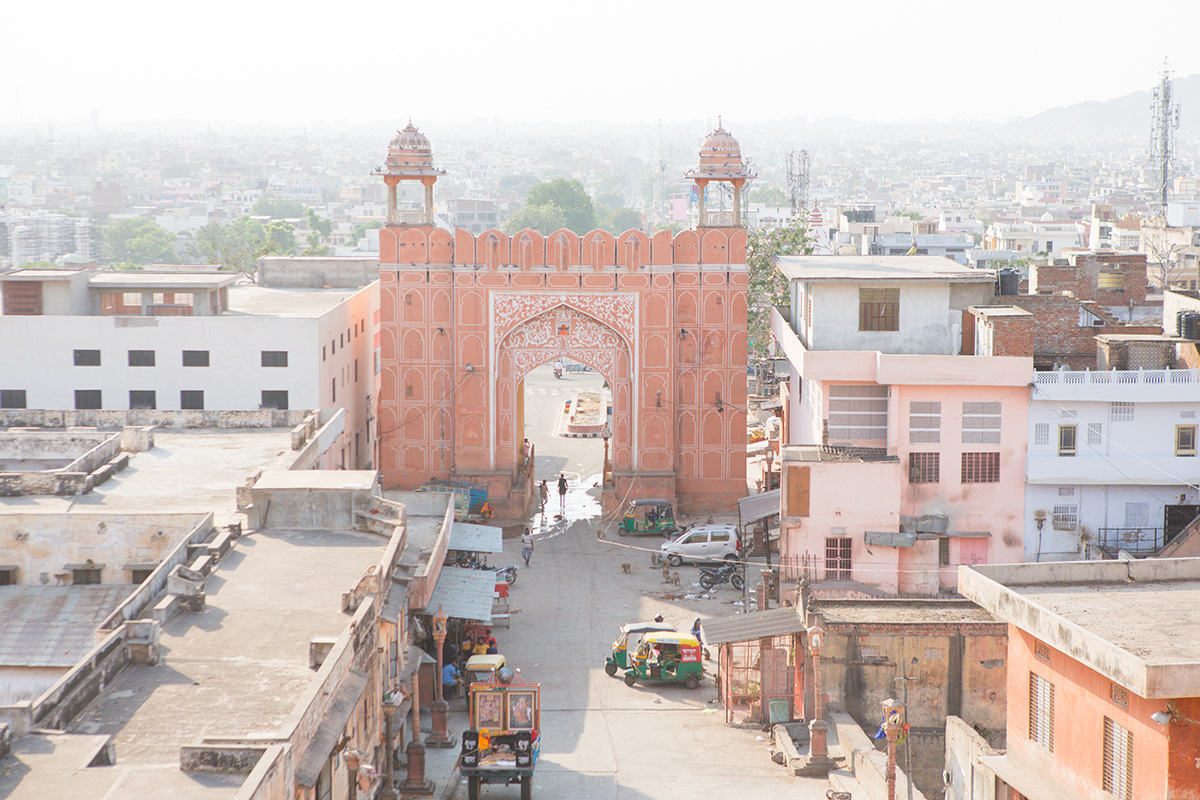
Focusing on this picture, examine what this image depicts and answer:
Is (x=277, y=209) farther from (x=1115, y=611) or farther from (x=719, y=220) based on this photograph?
(x=1115, y=611)

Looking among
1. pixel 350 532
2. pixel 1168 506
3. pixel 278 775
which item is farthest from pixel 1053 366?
pixel 278 775

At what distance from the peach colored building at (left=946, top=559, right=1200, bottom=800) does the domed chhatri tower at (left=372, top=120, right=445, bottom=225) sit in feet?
74.8

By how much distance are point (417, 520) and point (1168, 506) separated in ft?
49.3

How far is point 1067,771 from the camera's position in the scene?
600 inches

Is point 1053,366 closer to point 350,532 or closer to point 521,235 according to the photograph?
point 521,235

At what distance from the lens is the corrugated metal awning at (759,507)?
31.0 metres

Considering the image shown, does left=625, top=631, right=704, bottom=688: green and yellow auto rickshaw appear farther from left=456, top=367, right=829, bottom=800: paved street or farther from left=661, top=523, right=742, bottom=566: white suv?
left=661, top=523, right=742, bottom=566: white suv

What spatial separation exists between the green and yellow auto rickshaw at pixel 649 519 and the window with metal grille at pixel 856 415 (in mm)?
7117

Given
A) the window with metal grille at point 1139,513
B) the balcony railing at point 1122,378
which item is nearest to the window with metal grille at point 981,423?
the balcony railing at point 1122,378

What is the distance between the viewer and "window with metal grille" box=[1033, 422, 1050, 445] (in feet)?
91.5

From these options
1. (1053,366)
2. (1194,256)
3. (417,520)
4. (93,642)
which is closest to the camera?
(93,642)

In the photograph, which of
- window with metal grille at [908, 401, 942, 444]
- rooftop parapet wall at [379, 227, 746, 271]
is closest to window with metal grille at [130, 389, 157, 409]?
rooftop parapet wall at [379, 227, 746, 271]

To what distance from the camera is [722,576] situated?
101 ft

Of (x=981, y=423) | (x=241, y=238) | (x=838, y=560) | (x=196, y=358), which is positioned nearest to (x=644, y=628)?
(x=838, y=560)
